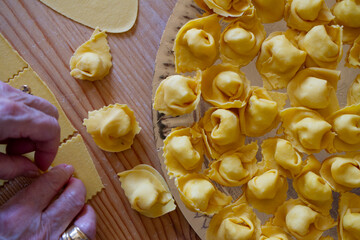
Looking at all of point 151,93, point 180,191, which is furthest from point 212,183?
point 151,93

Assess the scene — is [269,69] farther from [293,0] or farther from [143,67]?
[143,67]

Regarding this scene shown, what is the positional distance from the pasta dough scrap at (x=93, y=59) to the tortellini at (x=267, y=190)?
539mm

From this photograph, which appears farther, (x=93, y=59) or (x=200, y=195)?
(x=93, y=59)

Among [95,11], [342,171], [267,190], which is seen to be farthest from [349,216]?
[95,11]

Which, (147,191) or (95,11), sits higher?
(95,11)

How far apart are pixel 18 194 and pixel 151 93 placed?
466 mm

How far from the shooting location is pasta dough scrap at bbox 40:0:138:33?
113 cm

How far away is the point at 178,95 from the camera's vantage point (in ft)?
3.21

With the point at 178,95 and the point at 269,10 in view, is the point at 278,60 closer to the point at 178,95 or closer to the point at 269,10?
the point at 269,10

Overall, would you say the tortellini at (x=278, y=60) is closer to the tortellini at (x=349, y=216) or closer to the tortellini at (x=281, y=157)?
the tortellini at (x=281, y=157)

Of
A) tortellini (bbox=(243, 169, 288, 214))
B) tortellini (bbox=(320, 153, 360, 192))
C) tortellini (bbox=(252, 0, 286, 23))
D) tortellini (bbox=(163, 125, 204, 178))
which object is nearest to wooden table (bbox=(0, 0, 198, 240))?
tortellini (bbox=(163, 125, 204, 178))

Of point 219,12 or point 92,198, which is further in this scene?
point 92,198

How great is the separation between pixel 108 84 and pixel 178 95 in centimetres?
28

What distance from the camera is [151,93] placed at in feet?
3.75
